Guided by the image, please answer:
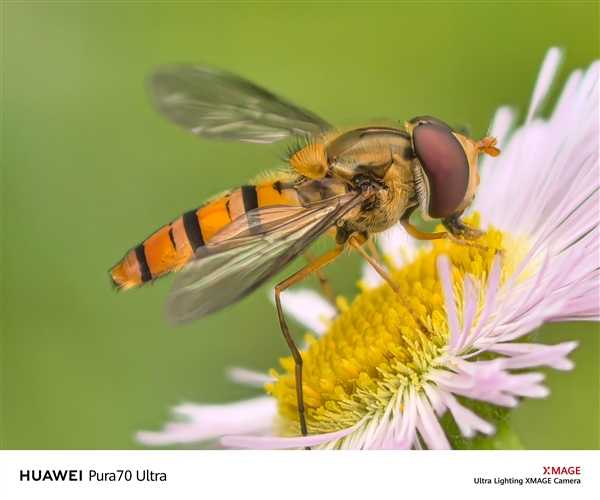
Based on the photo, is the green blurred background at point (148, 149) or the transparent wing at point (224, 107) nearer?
the transparent wing at point (224, 107)

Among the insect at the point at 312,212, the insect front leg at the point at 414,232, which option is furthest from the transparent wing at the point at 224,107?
the insect front leg at the point at 414,232
